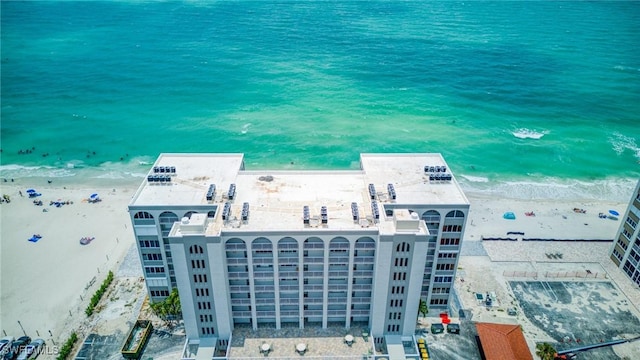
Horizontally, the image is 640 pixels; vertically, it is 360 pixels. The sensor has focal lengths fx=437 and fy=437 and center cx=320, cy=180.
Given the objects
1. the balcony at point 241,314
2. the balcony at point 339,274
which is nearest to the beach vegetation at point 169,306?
the balcony at point 241,314

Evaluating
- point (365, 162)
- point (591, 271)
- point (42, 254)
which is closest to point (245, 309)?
point (365, 162)

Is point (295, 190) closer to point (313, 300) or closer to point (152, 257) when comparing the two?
point (313, 300)

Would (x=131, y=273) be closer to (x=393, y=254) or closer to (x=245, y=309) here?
(x=245, y=309)

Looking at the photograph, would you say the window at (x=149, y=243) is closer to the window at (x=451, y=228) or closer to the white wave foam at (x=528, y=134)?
the window at (x=451, y=228)

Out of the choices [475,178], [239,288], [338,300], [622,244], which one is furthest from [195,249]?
[475,178]

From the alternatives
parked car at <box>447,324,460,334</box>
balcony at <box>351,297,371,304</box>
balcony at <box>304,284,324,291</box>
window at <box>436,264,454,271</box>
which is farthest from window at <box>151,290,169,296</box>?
parked car at <box>447,324,460,334</box>

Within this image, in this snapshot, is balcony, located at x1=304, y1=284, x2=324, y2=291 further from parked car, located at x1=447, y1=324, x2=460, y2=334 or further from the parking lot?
the parking lot
